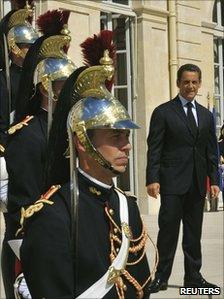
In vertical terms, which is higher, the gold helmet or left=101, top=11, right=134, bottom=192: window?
left=101, top=11, right=134, bottom=192: window

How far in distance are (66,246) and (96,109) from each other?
0.50 meters

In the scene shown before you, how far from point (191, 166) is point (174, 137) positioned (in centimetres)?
26

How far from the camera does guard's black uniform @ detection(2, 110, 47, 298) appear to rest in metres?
4.00

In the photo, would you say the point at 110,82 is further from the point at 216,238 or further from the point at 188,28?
the point at 188,28

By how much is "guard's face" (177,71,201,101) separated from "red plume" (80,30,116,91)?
326 cm

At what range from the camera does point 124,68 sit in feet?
45.3

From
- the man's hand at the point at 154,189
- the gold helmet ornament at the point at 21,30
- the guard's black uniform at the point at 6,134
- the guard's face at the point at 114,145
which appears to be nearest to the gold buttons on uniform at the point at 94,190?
the guard's face at the point at 114,145

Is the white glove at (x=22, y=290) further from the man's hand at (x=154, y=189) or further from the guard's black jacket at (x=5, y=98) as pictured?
the man's hand at (x=154, y=189)

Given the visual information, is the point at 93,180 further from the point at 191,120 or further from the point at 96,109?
the point at 191,120

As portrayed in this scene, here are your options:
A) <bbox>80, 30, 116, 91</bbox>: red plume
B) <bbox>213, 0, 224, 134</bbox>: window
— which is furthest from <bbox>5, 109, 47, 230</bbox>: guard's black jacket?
<bbox>213, 0, 224, 134</bbox>: window

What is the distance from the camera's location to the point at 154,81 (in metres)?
13.7

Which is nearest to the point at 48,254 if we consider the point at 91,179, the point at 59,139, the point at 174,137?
the point at 91,179

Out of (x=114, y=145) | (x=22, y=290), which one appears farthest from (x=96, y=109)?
(x=22, y=290)

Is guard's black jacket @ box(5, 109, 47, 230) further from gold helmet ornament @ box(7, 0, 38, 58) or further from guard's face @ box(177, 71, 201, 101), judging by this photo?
guard's face @ box(177, 71, 201, 101)
